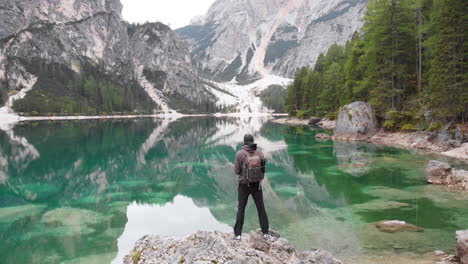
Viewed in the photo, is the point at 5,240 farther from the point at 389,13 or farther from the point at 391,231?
the point at 389,13

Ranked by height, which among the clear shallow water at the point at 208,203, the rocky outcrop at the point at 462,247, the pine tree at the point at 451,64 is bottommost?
the clear shallow water at the point at 208,203

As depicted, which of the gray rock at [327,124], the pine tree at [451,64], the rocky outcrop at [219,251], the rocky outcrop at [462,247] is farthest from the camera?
the gray rock at [327,124]

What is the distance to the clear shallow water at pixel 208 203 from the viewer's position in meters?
13.9

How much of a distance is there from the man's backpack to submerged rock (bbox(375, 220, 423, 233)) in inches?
338

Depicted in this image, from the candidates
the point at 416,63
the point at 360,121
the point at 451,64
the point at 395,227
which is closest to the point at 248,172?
the point at 395,227

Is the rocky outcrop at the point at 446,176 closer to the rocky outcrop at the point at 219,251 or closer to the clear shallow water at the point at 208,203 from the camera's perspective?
the clear shallow water at the point at 208,203

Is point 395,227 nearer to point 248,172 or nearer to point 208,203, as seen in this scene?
point 248,172

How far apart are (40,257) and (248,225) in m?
9.05

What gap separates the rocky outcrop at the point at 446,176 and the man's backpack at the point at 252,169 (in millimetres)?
18113

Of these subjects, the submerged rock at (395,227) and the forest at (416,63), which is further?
the forest at (416,63)

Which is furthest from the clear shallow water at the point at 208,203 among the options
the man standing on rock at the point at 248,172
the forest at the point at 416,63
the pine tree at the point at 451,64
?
the forest at the point at 416,63

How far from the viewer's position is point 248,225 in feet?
52.8

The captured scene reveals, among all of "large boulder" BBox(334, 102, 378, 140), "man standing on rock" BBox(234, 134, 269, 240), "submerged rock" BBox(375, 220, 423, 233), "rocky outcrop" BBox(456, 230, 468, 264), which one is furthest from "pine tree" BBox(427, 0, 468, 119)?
"man standing on rock" BBox(234, 134, 269, 240)

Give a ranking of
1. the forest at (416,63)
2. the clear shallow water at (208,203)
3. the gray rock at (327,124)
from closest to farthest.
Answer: the clear shallow water at (208,203) → the forest at (416,63) → the gray rock at (327,124)
